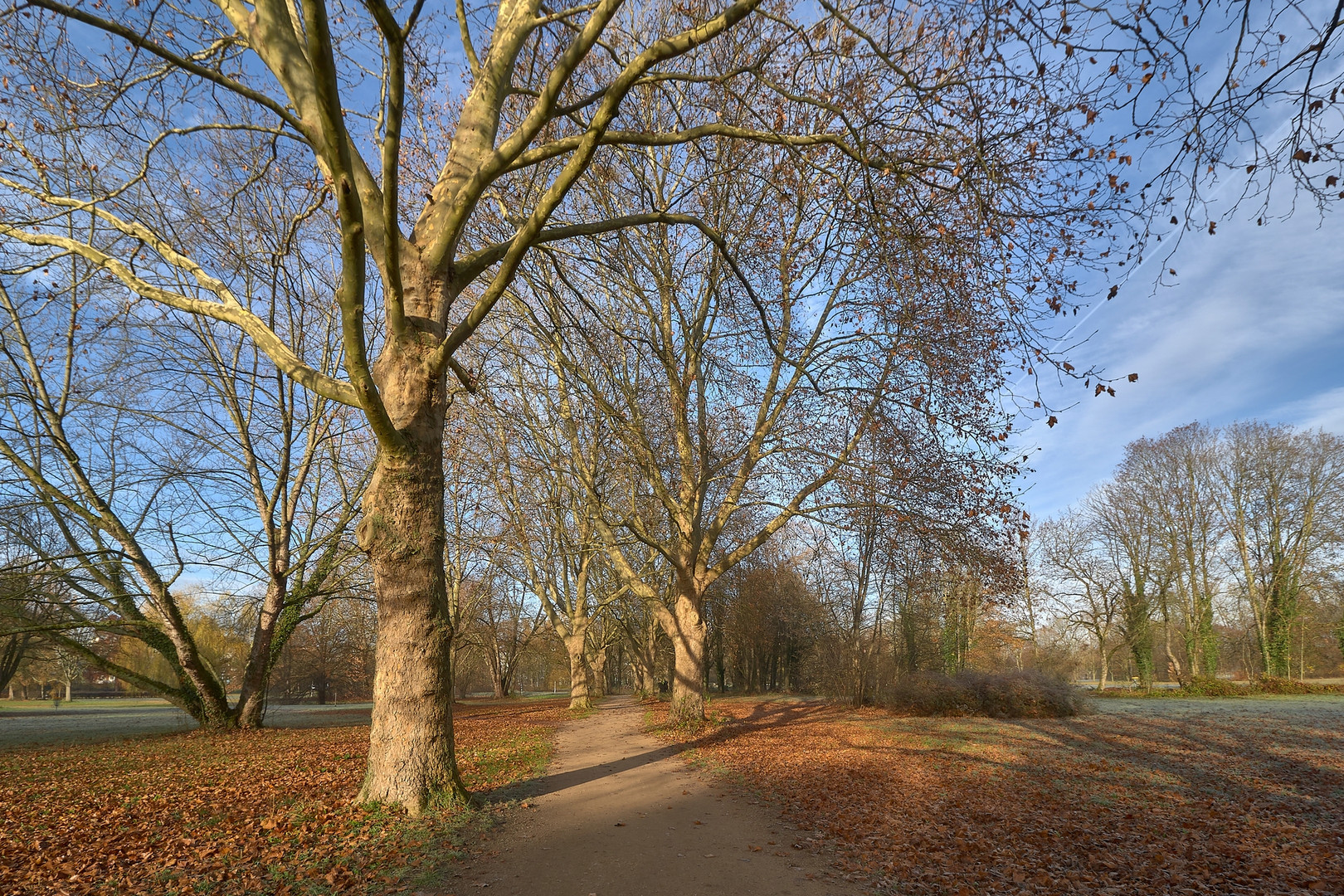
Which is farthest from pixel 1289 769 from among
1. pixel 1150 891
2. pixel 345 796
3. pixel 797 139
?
pixel 345 796

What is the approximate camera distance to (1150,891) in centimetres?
448

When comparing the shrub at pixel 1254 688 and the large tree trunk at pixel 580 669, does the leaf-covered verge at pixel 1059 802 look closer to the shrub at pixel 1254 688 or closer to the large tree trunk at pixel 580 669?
the large tree trunk at pixel 580 669

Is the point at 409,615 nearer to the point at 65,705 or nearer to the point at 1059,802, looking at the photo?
the point at 1059,802

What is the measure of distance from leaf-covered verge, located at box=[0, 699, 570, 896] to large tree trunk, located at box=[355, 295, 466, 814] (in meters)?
0.33

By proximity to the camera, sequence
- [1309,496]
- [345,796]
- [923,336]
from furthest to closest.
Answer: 1. [1309,496]
2. [923,336]
3. [345,796]

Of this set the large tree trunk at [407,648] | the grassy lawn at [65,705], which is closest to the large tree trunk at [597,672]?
the grassy lawn at [65,705]

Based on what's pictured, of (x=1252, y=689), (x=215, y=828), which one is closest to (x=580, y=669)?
(x=215, y=828)

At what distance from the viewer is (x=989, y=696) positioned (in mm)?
16922

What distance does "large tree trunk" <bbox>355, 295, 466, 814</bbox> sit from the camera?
5.77 meters

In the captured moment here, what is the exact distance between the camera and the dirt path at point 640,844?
14.9 feet

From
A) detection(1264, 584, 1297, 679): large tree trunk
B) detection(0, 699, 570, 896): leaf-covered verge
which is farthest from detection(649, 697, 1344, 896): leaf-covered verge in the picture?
detection(1264, 584, 1297, 679): large tree trunk

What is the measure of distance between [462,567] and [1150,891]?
22.3m

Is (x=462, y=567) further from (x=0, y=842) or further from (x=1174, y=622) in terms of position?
(x=1174, y=622)

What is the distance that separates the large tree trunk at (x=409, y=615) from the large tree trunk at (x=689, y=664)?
7.97 meters
